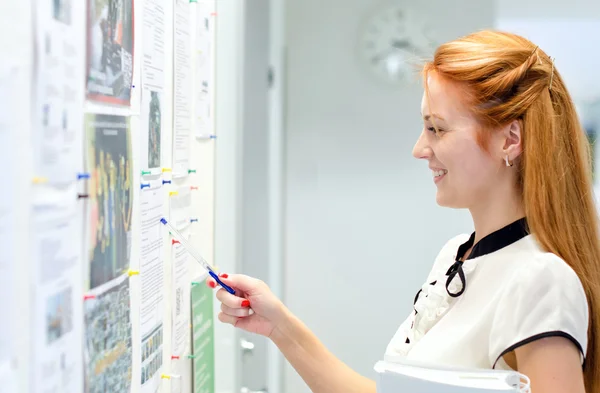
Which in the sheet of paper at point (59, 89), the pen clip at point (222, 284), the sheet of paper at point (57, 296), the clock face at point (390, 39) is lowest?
the pen clip at point (222, 284)

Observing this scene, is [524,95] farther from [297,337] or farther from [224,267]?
[224,267]

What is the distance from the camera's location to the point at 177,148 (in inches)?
46.3

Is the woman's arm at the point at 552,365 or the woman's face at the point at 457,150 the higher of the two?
the woman's face at the point at 457,150

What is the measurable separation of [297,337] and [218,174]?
17.3 inches

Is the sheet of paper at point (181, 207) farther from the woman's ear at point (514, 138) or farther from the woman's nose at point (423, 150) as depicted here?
the woman's ear at point (514, 138)

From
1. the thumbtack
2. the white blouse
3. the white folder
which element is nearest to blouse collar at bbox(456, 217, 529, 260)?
the white blouse

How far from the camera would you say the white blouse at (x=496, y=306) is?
38.1 inches

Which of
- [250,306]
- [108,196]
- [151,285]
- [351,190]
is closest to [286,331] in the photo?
[250,306]

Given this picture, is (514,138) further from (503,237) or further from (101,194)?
(101,194)

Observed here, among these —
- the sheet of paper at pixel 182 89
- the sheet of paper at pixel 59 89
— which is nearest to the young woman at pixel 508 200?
the sheet of paper at pixel 182 89

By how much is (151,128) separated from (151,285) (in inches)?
9.8

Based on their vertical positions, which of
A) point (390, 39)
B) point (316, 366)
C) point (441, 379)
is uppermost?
point (390, 39)

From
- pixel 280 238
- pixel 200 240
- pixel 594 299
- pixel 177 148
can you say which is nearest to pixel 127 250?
pixel 177 148

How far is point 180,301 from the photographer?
3.98ft
